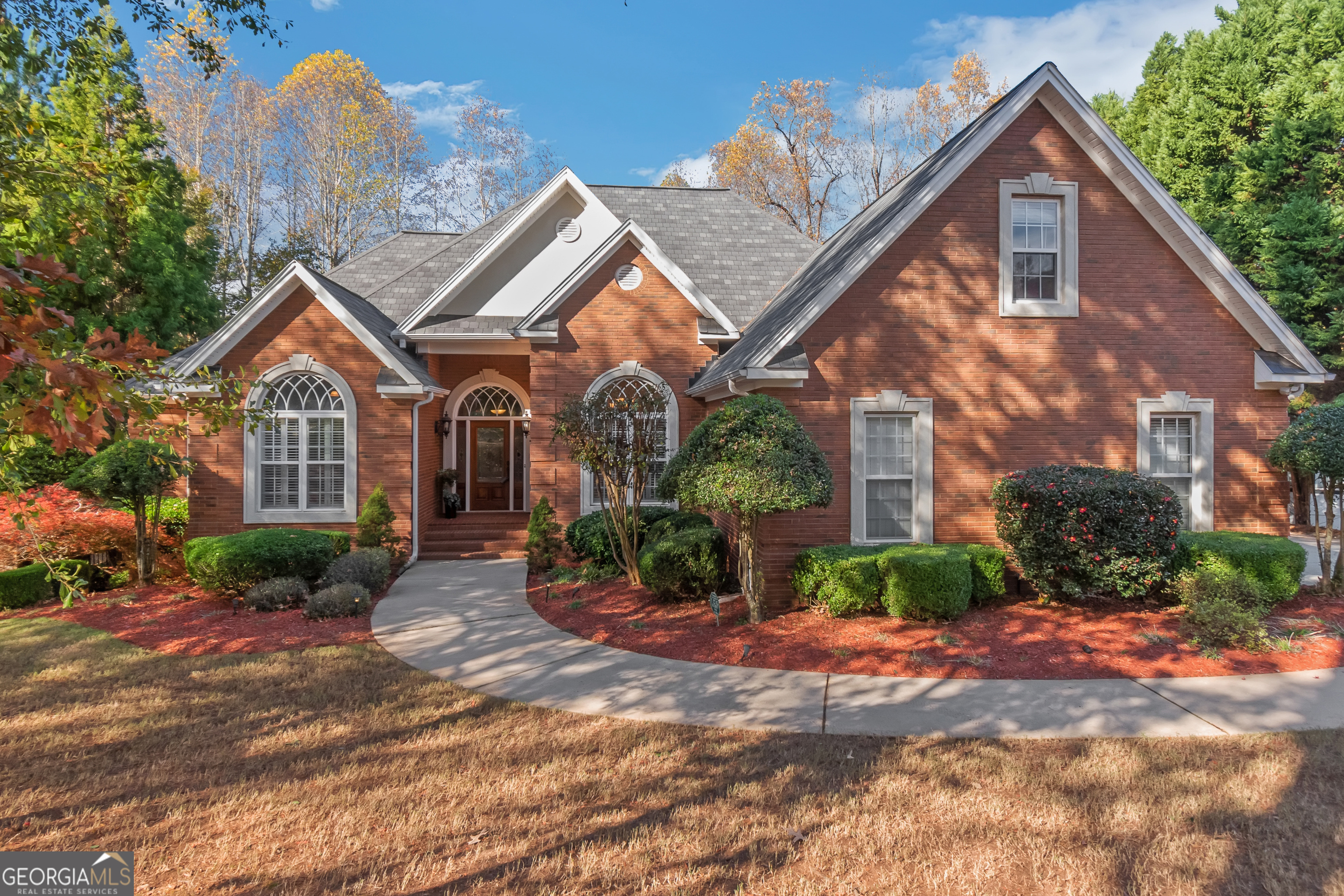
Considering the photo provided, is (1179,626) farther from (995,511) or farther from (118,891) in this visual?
(118,891)

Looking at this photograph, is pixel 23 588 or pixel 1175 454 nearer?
pixel 23 588

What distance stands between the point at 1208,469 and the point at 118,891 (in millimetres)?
13067

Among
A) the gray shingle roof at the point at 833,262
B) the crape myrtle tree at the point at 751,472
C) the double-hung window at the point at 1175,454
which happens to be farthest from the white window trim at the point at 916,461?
the double-hung window at the point at 1175,454

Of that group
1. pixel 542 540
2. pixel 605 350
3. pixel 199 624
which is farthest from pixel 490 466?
pixel 199 624

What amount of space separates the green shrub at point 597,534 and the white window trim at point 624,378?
1.94 feet

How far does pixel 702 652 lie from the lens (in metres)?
7.68

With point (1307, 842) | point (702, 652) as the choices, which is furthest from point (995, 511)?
point (1307, 842)

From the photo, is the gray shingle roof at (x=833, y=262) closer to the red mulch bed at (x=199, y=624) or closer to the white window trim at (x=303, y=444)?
the red mulch bed at (x=199, y=624)

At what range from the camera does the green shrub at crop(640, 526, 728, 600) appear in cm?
955

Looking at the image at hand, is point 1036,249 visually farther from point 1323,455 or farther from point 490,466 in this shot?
point 490,466

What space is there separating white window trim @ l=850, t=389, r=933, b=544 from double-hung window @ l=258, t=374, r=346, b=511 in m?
9.64

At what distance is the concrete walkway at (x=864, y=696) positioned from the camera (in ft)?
18.5

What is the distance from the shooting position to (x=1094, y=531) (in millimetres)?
8484

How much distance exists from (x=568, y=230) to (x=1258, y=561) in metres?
14.0
